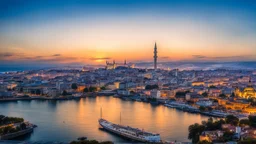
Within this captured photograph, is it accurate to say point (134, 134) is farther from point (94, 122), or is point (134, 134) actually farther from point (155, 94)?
point (155, 94)

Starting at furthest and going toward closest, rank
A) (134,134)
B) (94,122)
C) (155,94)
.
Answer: (155,94)
(94,122)
(134,134)

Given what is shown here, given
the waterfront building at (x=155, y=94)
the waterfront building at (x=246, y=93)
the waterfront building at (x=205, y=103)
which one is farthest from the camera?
the waterfront building at (x=155, y=94)

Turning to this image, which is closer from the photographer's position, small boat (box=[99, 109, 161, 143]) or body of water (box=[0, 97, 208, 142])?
small boat (box=[99, 109, 161, 143])

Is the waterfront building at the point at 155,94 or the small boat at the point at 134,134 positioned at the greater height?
the small boat at the point at 134,134

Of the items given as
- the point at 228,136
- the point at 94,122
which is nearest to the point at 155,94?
the point at 94,122

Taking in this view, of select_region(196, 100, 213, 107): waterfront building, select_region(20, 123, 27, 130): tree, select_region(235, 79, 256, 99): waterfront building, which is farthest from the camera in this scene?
select_region(235, 79, 256, 99): waterfront building

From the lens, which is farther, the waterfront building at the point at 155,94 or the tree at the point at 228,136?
the waterfront building at the point at 155,94

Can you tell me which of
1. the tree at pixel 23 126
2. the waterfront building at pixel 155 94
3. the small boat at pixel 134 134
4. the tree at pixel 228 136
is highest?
the tree at pixel 228 136

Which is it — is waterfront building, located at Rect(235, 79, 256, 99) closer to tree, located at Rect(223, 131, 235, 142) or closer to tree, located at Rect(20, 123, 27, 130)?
tree, located at Rect(223, 131, 235, 142)

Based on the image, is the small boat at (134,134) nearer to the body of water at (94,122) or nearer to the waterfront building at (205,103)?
the body of water at (94,122)

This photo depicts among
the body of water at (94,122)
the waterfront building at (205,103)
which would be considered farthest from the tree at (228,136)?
the waterfront building at (205,103)

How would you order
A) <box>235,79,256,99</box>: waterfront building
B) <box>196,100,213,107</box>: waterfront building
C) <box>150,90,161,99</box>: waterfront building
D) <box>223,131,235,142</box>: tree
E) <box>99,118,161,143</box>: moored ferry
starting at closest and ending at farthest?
<box>223,131,235,142</box>: tree → <box>99,118,161,143</box>: moored ferry → <box>196,100,213,107</box>: waterfront building → <box>235,79,256,99</box>: waterfront building → <box>150,90,161,99</box>: waterfront building

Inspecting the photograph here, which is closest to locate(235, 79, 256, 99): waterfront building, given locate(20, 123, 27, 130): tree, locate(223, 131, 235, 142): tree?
locate(223, 131, 235, 142): tree
